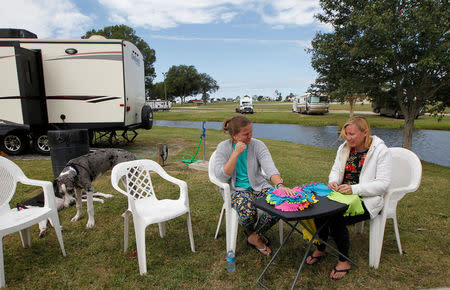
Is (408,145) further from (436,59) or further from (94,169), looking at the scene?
(94,169)

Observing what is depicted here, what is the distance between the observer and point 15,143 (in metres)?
7.89

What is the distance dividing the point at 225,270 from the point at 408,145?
847 cm

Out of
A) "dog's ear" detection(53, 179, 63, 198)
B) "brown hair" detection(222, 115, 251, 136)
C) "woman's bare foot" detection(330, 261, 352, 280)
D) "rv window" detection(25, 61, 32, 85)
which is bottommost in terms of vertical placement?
"woman's bare foot" detection(330, 261, 352, 280)

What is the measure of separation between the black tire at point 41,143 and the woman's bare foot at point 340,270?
799cm

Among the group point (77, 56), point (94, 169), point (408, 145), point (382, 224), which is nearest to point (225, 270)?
point (382, 224)

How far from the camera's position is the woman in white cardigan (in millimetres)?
2410

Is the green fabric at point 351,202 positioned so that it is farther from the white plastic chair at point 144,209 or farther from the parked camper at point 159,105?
the parked camper at point 159,105

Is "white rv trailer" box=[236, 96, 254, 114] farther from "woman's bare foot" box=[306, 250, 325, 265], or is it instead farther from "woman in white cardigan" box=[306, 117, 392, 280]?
"woman's bare foot" box=[306, 250, 325, 265]

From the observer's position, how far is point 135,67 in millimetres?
8195

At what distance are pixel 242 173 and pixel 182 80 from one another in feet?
199

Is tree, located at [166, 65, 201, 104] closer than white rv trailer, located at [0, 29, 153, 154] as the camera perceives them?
No

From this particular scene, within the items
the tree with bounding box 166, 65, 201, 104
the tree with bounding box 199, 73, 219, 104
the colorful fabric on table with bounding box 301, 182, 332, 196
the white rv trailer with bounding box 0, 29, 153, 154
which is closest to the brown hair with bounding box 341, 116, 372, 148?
the colorful fabric on table with bounding box 301, 182, 332, 196

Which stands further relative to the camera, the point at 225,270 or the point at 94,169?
the point at 94,169

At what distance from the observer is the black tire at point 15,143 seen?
25.6ft
